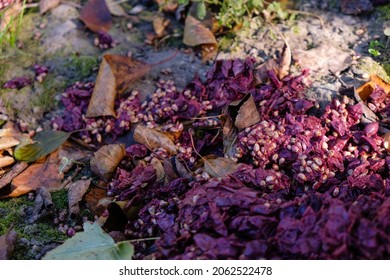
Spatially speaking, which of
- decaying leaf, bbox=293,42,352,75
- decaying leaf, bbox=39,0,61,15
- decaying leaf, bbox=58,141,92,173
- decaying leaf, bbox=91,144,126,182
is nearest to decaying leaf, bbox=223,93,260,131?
decaying leaf, bbox=293,42,352,75

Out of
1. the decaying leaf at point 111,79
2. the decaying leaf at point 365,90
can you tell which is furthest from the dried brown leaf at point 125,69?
the decaying leaf at point 365,90

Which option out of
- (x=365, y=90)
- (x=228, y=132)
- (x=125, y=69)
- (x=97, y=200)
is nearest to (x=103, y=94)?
(x=125, y=69)

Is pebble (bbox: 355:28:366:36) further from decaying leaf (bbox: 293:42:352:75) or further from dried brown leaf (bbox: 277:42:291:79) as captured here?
dried brown leaf (bbox: 277:42:291:79)

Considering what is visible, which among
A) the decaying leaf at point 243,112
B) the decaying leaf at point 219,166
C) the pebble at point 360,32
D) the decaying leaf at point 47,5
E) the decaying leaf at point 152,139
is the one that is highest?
the pebble at point 360,32

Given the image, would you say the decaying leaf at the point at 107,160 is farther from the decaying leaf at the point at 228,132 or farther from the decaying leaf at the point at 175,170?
the decaying leaf at the point at 228,132

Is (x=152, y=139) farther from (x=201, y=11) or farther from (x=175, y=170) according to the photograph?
(x=201, y=11)
